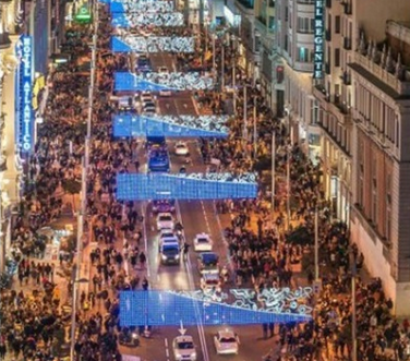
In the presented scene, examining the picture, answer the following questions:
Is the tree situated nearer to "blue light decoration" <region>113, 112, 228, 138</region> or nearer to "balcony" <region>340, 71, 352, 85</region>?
"balcony" <region>340, 71, 352, 85</region>

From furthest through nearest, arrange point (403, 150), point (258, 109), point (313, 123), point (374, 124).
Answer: point (258, 109), point (313, 123), point (374, 124), point (403, 150)

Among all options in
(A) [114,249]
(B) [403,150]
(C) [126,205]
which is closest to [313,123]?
(C) [126,205]

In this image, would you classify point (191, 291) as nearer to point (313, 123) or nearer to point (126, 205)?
point (126, 205)

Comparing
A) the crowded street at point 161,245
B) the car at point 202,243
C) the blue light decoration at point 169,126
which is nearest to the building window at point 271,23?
the crowded street at point 161,245

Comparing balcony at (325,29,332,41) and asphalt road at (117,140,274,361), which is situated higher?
balcony at (325,29,332,41)

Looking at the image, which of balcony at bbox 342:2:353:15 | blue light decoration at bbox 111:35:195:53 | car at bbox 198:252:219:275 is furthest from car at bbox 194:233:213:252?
blue light decoration at bbox 111:35:195:53

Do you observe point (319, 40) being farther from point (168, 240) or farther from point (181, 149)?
point (168, 240)
